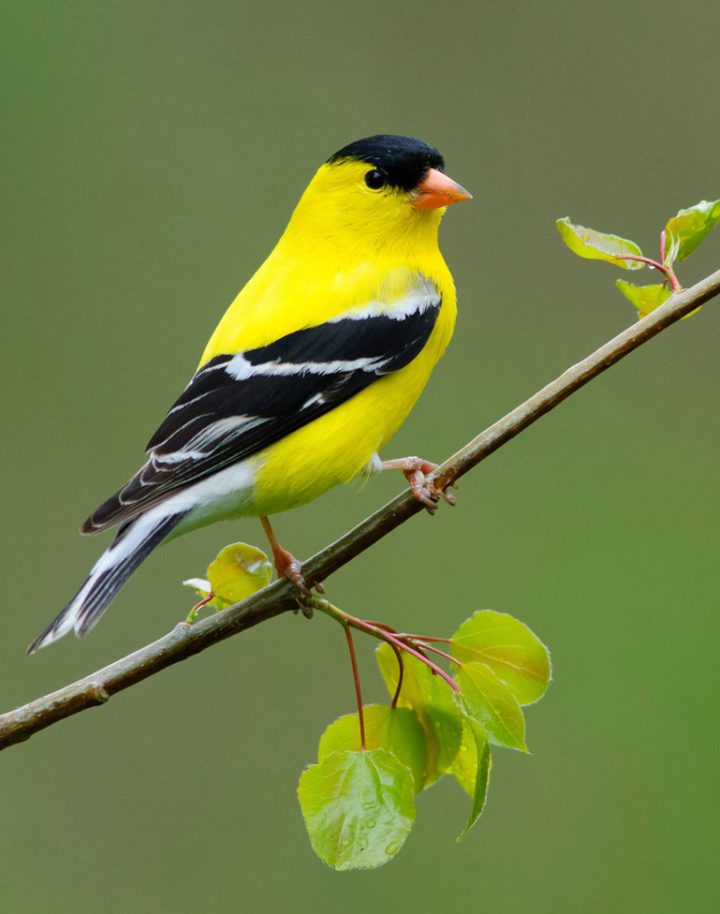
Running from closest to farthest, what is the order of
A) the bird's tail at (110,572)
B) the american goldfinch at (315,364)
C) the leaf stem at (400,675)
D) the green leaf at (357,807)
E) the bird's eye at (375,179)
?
the green leaf at (357,807) → the leaf stem at (400,675) → the bird's tail at (110,572) → the american goldfinch at (315,364) → the bird's eye at (375,179)

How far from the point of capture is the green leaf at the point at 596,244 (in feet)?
5.80

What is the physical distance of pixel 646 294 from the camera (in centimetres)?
179

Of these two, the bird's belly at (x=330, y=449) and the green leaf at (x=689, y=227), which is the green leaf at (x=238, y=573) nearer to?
the bird's belly at (x=330, y=449)

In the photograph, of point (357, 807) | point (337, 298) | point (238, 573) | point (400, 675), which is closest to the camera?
point (357, 807)

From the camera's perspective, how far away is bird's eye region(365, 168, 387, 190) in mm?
2625

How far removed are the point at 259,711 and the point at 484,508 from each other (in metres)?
1.15

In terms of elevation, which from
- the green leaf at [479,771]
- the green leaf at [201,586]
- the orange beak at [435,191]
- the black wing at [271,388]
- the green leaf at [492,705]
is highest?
the orange beak at [435,191]

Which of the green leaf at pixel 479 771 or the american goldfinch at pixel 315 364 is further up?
the american goldfinch at pixel 315 364

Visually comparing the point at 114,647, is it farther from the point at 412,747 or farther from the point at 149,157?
the point at 412,747

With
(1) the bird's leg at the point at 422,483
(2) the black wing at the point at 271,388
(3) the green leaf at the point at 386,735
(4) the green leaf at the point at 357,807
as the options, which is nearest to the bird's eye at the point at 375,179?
(2) the black wing at the point at 271,388

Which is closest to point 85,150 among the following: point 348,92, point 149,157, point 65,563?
point 149,157

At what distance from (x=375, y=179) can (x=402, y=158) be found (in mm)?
75

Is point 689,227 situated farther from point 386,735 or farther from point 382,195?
point 382,195

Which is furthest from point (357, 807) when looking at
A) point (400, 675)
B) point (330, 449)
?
point (330, 449)
